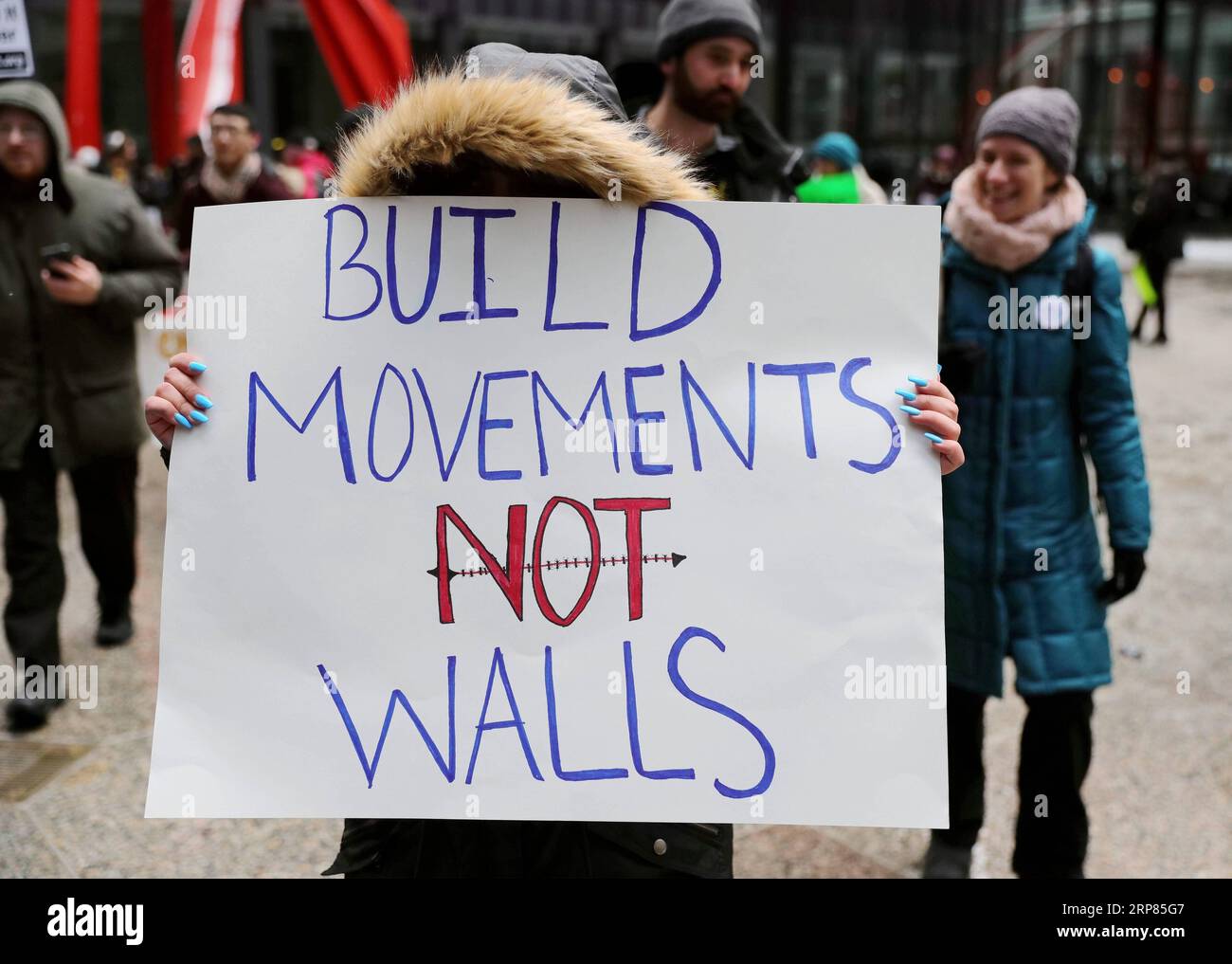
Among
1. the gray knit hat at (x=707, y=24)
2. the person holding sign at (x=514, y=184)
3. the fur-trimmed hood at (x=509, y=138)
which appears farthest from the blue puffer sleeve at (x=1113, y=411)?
the fur-trimmed hood at (x=509, y=138)

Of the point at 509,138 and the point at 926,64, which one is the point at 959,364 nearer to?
the point at 509,138

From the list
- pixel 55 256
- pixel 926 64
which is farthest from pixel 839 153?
pixel 926 64

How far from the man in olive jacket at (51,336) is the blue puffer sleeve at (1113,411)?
305 centimetres

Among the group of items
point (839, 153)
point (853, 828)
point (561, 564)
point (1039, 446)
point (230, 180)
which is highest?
point (839, 153)

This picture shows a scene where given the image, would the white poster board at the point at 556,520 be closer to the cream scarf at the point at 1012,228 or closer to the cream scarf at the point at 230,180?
the cream scarf at the point at 1012,228

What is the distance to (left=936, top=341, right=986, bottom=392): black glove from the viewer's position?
9.08ft

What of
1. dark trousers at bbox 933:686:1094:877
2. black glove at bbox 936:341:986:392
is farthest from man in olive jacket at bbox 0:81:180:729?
dark trousers at bbox 933:686:1094:877

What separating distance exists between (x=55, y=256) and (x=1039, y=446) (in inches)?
120

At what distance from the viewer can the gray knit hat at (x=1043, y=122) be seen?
2766 mm

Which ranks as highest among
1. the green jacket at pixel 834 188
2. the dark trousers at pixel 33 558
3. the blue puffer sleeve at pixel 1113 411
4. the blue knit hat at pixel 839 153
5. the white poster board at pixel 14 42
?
the blue knit hat at pixel 839 153

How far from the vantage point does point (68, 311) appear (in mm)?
4109

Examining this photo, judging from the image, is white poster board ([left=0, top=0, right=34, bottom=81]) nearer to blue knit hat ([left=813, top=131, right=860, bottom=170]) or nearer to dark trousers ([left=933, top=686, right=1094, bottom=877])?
dark trousers ([left=933, top=686, right=1094, bottom=877])

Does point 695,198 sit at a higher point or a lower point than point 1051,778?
higher
